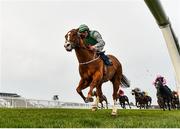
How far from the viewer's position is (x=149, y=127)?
2.49 meters

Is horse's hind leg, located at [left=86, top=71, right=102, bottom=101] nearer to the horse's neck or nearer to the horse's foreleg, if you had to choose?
the horse's foreleg

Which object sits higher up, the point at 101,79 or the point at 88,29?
the point at 88,29

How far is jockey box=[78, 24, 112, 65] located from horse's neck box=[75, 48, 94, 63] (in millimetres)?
59

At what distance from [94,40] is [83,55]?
267 millimetres

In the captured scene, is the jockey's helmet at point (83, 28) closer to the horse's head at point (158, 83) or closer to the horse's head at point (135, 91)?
the horse's head at point (158, 83)

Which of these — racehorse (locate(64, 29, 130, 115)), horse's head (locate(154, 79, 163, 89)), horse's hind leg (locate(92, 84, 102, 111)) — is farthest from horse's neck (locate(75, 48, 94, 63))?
horse's head (locate(154, 79, 163, 89))

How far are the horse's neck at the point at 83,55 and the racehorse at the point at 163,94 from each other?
3.26 meters

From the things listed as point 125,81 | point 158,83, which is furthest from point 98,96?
point 158,83

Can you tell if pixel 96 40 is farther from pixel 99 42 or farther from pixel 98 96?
pixel 98 96

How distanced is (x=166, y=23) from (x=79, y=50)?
3.04 metres

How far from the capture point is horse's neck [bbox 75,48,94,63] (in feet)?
11.5

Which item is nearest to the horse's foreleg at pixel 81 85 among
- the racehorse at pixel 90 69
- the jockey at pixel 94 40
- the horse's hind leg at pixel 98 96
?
the racehorse at pixel 90 69

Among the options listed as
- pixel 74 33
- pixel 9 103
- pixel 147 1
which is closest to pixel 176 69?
pixel 147 1

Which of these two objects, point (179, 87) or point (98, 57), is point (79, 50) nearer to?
point (98, 57)
